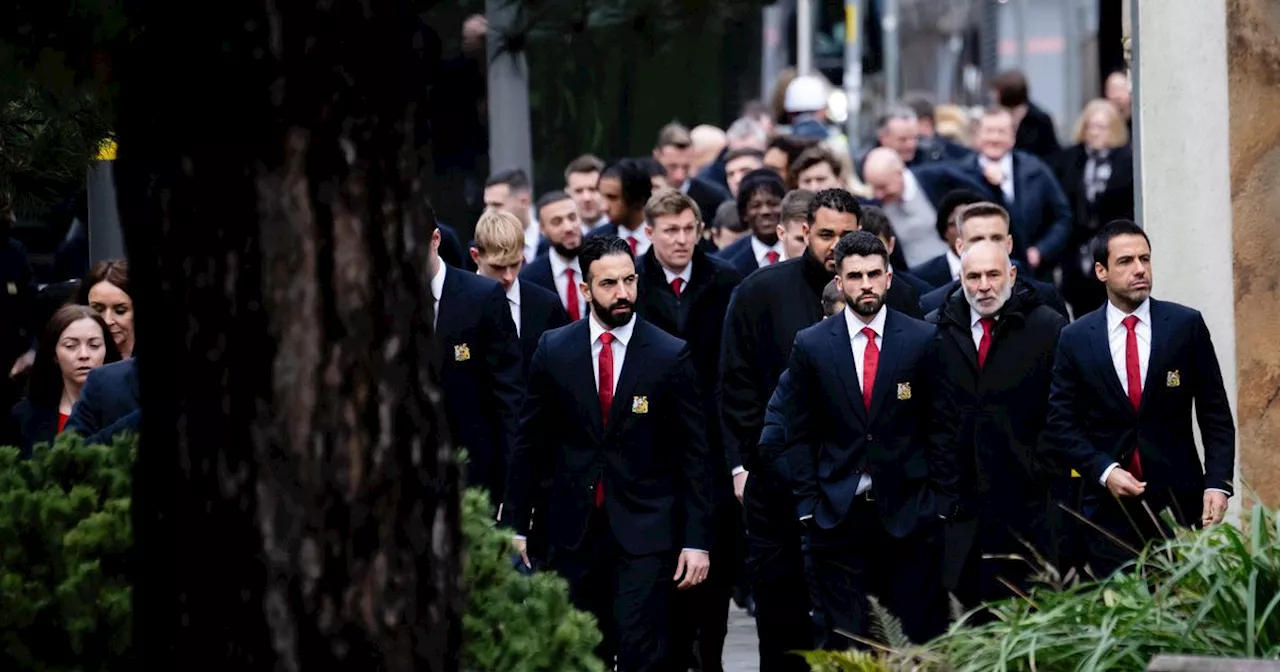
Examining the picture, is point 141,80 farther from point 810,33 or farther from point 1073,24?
point 1073,24

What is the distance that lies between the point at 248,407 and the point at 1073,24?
35.7 metres

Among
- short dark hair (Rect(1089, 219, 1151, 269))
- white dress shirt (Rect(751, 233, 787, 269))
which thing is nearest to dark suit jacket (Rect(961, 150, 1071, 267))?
white dress shirt (Rect(751, 233, 787, 269))

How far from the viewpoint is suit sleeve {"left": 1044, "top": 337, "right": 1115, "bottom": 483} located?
1022 centimetres

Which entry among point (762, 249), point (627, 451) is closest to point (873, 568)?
point (627, 451)

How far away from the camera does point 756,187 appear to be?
14445mm

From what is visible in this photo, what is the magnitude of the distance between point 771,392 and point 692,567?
123 centimetres

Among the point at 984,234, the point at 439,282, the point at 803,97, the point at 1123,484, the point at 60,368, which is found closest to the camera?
the point at 1123,484

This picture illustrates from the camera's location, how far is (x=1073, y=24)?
39781mm

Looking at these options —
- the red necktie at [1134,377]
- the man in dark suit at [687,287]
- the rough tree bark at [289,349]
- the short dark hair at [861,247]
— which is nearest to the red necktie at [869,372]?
the short dark hair at [861,247]

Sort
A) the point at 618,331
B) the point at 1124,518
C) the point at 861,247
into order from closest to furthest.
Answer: the point at 1124,518 < the point at 861,247 < the point at 618,331

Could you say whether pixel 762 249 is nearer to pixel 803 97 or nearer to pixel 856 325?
pixel 856 325

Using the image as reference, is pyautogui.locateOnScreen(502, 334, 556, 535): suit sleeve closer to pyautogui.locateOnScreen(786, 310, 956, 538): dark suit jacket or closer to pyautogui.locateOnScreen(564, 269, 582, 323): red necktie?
pyautogui.locateOnScreen(786, 310, 956, 538): dark suit jacket

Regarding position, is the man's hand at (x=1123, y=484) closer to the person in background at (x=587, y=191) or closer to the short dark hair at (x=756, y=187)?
the short dark hair at (x=756, y=187)

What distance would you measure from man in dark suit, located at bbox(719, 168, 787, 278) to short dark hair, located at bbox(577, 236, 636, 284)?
3052 mm
